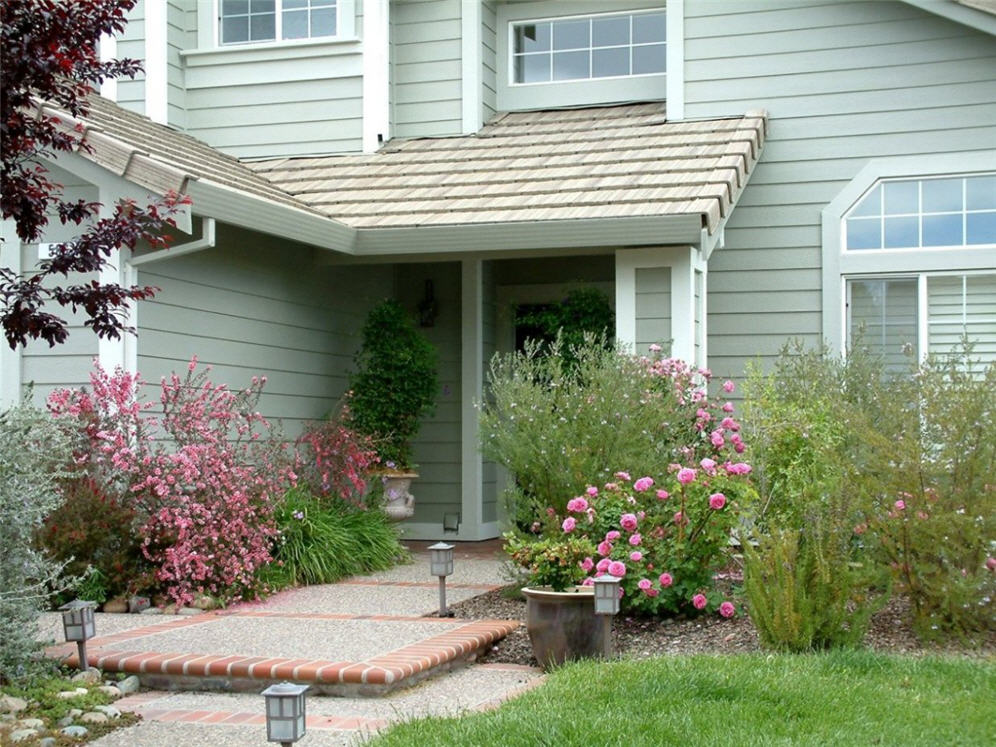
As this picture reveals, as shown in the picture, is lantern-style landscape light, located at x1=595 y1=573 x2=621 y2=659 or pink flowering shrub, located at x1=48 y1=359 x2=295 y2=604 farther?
pink flowering shrub, located at x1=48 y1=359 x2=295 y2=604

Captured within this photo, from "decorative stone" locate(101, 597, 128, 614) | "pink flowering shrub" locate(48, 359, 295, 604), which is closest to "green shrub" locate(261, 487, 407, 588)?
"pink flowering shrub" locate(48, 359, 295, 604)

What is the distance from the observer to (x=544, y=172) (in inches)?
410

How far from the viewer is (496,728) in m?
4.74

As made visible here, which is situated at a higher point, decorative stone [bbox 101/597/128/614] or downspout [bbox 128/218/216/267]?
downspout [bbox 128/218/216/267]

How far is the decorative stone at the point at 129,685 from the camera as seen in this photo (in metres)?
6.09

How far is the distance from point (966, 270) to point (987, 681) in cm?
544

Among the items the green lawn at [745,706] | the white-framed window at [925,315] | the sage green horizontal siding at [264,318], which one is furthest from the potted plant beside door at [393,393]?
the green lawn at [745,706]

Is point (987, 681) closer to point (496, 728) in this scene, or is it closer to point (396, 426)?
point (496, 728)

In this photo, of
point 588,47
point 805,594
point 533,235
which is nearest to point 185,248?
point 533,235

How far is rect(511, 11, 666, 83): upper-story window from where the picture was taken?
1195cm

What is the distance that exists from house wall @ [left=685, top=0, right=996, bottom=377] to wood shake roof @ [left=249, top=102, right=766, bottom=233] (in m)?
0.41

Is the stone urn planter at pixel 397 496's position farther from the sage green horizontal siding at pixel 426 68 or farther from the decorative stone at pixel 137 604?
the sage green horizontal siding at pixel 426 68

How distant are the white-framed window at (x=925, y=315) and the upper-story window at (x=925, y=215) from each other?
0.30 m

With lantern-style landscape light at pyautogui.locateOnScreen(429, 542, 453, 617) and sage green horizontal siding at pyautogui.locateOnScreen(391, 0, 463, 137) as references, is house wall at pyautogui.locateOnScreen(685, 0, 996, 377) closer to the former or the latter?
sage green horizontal siding at pyautogui.locateOnScreen(391, 0, 463, 137)
